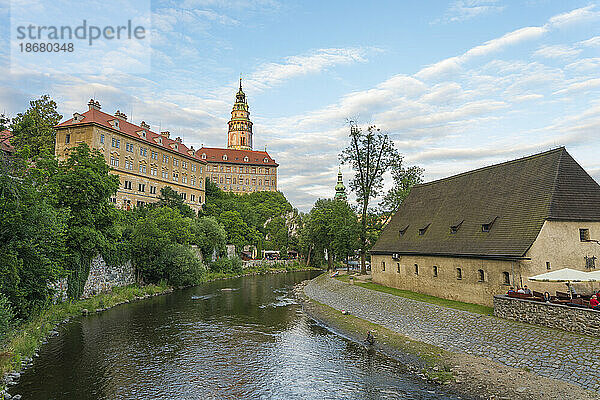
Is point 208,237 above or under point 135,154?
under

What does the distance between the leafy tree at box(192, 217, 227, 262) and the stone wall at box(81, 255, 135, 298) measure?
17.3 meters

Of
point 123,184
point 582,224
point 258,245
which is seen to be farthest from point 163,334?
point 258,245

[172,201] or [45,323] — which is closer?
[45,323]

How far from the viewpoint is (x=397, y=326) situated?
23.3m

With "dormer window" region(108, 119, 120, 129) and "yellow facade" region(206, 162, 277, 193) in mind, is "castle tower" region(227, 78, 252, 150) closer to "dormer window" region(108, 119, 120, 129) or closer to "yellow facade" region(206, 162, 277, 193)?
"yellow facade" region(206, 162, 277, 193)

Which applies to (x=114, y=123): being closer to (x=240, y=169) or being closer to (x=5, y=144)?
(x=5, y=144)

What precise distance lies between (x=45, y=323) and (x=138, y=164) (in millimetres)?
44781

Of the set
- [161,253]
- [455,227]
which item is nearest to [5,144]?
[161,253]

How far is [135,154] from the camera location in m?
64.8

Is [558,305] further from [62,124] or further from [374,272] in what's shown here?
[62,124]

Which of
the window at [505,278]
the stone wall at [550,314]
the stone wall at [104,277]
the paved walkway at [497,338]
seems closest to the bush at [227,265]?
the stone wall at [104,277]

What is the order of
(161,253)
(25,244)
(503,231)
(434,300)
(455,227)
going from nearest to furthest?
(25,244), (503,231), (434,300), (455,227), (161,253)

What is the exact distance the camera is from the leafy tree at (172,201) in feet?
222

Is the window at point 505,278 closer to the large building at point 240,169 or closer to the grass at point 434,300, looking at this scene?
the grass at point 434,300
